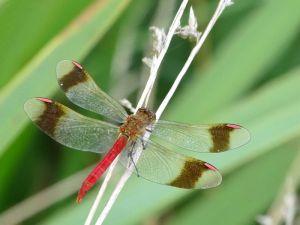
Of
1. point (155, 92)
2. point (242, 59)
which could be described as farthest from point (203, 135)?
point (155, 92)

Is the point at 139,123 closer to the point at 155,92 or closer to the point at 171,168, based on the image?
the point at 171,168

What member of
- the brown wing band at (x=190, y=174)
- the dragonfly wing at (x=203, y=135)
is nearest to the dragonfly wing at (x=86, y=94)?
the dragonfly wing at (x=203, y=135)

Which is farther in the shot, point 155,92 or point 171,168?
point 155,92

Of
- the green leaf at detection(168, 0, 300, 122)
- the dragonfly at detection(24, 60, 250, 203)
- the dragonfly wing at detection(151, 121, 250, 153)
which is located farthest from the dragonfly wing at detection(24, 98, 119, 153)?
the green leaf at detection(168, 0, 300, 122)

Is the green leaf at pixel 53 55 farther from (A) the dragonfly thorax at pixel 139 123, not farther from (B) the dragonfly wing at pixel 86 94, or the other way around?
(A) the dragonfly thorax at pixel 139 123

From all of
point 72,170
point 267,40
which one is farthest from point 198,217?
point 267,40

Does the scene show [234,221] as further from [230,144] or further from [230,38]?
[230,38]
